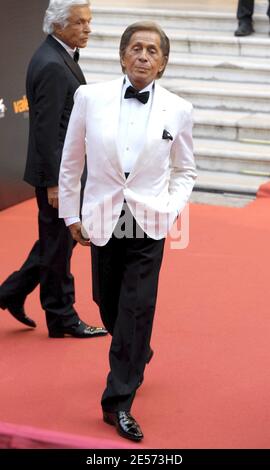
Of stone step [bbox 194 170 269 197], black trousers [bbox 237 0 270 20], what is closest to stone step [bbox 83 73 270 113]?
black trousers [bbox 237 0 270 20]

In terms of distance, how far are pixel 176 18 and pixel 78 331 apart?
6784mm

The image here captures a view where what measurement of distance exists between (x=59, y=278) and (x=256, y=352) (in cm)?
104

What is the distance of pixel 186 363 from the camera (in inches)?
187

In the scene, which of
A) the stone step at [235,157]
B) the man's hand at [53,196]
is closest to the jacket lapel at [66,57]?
the man's hand at [53,196]

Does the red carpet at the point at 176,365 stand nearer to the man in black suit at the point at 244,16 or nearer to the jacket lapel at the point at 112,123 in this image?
the jacket lapel at the point at 112,123

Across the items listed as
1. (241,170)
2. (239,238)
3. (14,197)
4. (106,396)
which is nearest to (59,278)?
(106,396)

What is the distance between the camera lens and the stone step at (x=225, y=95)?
378 inches

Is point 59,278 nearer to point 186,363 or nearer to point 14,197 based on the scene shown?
point 186,363

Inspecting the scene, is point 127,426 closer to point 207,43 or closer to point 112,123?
point 112,123

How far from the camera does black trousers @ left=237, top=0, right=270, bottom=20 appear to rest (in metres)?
10.5

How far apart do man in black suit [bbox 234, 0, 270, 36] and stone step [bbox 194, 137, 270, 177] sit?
1.85 meters

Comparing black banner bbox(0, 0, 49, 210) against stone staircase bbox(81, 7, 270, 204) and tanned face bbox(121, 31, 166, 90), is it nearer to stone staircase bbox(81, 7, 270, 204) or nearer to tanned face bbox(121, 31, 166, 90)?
stone staircase bbox(81, 7, 270, 204)

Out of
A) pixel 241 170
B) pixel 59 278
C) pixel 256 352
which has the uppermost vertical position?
pixel 59 278

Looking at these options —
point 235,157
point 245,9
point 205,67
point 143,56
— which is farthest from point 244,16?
point 143,56
